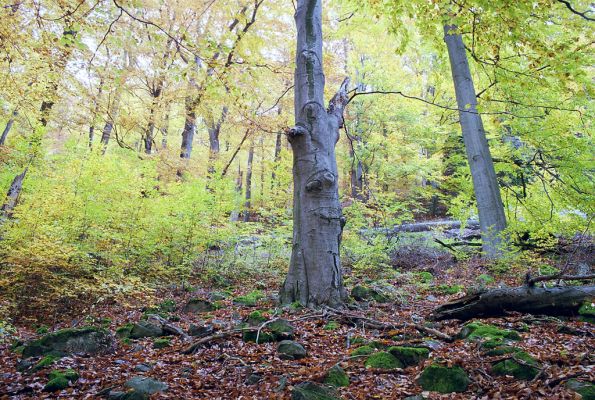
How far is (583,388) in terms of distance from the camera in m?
2.25

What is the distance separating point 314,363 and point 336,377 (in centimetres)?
50

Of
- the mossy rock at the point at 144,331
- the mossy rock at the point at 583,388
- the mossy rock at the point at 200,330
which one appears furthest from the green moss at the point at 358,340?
the mossy rock at the point at 144,331

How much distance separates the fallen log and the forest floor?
106 millimetres

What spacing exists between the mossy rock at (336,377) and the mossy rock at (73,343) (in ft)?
8.50

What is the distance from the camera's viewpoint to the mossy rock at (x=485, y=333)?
138 inches

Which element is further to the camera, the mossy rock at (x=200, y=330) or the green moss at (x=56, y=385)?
the mossy rock at (x=200, y=330)

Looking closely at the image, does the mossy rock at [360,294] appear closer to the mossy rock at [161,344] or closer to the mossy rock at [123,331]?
the mossy rock at [161,344]

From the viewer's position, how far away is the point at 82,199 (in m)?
7.43

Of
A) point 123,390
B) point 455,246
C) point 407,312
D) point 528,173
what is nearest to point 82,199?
point 123,390

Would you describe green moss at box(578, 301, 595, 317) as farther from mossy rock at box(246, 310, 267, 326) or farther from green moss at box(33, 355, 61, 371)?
green moss at box(33, 355, 61, 371)

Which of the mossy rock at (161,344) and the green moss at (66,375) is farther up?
the mossy rock at (161,344)

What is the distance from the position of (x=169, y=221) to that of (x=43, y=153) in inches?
185

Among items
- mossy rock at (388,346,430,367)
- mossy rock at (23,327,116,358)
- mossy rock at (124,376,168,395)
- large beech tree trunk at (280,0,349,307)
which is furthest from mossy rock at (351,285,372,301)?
mossy rock at (124,376,168,395)

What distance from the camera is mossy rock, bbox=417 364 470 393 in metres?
2.65
